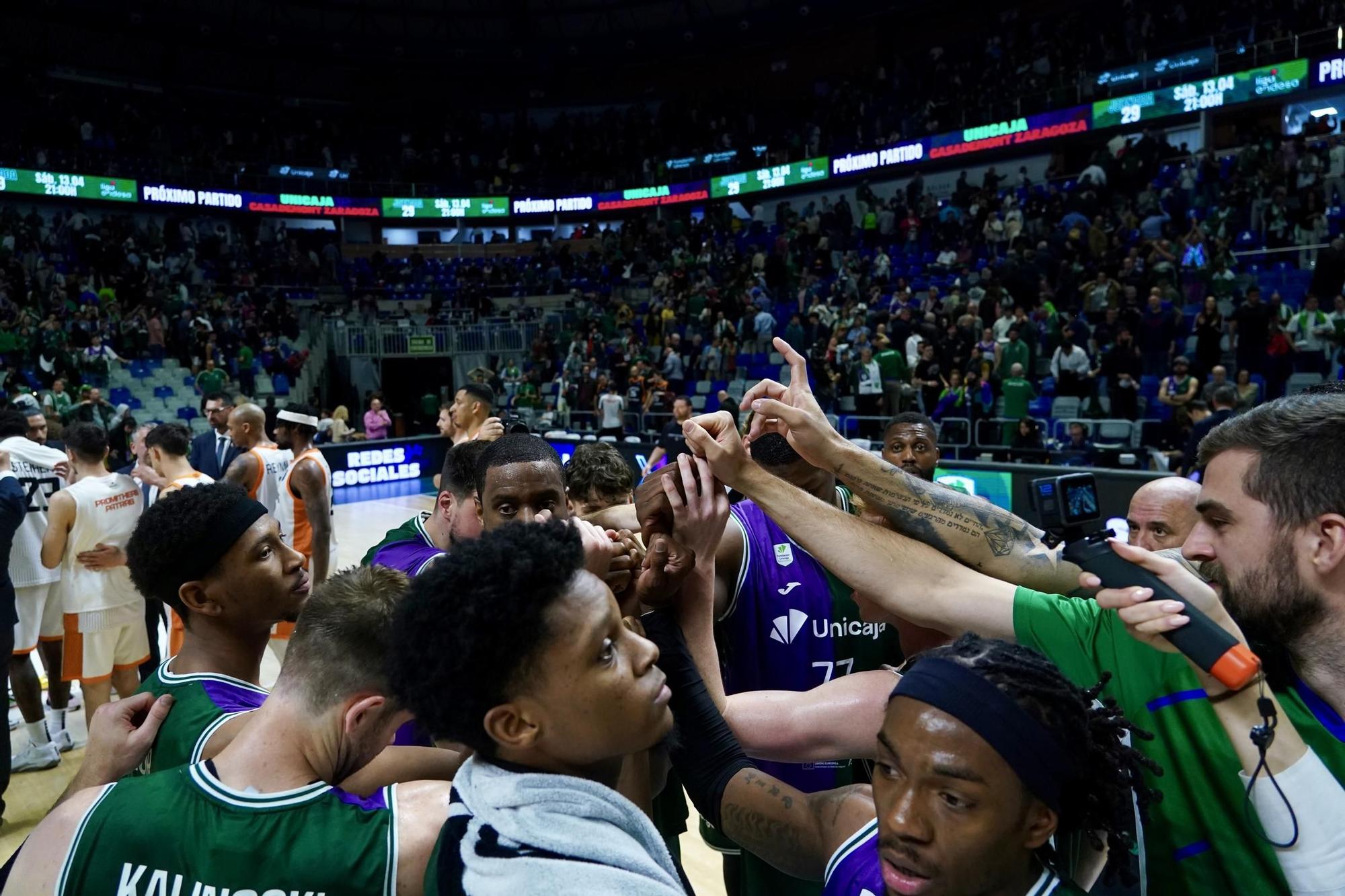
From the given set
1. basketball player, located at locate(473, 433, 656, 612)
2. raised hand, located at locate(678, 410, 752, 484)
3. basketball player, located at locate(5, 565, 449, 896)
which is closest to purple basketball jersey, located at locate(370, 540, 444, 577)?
basketball player, located at locate(473, 433, 656, 612)

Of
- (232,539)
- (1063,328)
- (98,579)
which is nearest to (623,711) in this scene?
(232,539)

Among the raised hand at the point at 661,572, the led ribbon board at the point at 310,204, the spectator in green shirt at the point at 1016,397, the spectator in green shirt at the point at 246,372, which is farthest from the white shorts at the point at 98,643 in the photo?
the led ribbon board at the point at 310,204

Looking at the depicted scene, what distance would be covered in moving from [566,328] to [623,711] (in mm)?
23745

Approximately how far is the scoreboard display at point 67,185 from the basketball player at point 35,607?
76.1ft

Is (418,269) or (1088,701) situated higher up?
(418,269)

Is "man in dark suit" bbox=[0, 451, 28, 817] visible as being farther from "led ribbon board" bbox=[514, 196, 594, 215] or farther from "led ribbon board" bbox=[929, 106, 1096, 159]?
"led ribbon board" bbox=[514, 196, 594, 215]

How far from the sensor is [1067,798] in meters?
1.47

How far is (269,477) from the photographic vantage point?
633 centimetres

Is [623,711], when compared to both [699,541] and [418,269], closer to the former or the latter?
[699,541]

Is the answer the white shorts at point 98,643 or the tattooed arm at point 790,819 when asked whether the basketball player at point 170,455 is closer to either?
the white shorts at point 98,643

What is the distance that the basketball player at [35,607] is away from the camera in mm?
5383

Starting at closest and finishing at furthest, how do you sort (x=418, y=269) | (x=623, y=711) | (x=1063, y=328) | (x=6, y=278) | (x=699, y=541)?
(x=623, y=711) → (x=699, y=541) → (x=1063, y=328) → (x=6, y=278) → (x=418, y=269)

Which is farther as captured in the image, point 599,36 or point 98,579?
point 599,36

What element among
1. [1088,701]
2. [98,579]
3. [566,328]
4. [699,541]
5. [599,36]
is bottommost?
[98,579]
